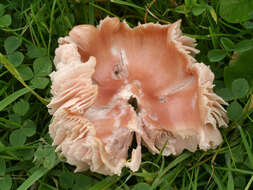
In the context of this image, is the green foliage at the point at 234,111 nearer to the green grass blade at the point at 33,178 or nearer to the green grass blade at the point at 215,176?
the green grass blade at the point at 215,176

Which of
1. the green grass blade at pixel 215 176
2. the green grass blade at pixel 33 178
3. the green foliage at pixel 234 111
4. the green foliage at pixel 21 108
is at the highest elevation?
the green foliage at pixel 234 111

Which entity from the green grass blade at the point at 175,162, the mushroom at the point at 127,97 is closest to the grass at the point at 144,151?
the green grass blade at the point at 175,162

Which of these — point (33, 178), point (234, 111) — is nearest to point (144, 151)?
point (234, 111)

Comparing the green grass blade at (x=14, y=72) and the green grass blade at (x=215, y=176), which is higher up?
the green grass blade at (x=14, y=72)

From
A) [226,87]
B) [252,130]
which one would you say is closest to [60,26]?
[226,87]

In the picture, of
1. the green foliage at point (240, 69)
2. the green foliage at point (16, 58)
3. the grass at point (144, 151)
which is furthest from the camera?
the green foliage at point (16, 58)

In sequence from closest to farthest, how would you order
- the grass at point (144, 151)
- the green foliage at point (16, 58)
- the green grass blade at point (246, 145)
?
1. the green grass blade at point (246, 145)
2. the grass at point (144, 151)
3. the green foliage at point (16, 58)

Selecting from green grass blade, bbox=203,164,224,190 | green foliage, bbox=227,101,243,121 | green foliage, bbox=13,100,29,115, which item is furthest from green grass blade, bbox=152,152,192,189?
green foliage, bbox=13,100,29,115
